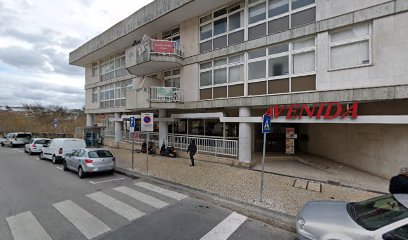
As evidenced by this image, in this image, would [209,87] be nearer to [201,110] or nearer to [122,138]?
[201,110]

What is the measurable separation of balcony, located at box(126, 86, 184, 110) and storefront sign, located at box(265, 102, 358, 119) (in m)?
6.57

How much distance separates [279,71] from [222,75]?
352 cm

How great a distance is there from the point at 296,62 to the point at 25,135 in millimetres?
31454

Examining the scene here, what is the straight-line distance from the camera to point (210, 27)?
1370cm

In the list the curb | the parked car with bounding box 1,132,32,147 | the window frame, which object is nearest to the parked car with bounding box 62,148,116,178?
the curb

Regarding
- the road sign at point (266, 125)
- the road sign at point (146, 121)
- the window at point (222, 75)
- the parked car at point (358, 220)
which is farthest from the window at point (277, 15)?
the parked car at point (358, 220)

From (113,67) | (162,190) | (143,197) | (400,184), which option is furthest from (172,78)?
(400,184)

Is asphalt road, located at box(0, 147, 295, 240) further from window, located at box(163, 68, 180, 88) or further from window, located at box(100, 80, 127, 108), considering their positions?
window, located at box(100, 80, 127, 108)

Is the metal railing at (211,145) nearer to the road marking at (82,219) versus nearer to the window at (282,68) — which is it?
the window at (282,68)

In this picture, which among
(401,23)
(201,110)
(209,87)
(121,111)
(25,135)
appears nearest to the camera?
(401,23)

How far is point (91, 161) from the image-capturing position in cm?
1040

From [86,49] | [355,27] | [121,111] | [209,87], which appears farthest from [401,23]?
[86,49]

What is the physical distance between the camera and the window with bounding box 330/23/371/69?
8523 mm

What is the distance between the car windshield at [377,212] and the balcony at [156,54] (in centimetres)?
1272
